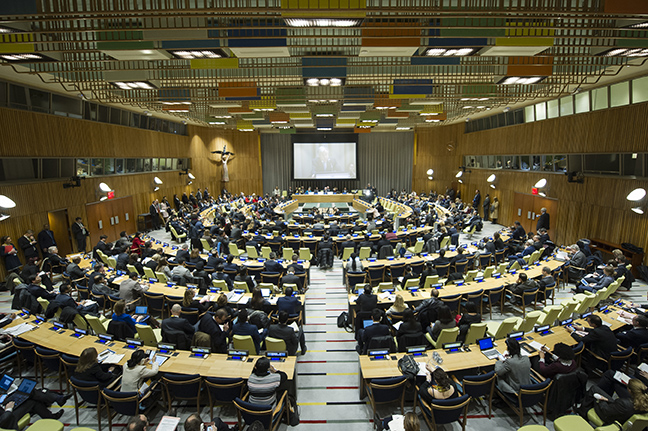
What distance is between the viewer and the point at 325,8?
532 cm

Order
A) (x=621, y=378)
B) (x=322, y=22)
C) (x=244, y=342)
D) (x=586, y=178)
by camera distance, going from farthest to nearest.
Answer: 1. (x=586, y=178)
2. (x=244, y=342)
3. (x=322, y=22)
4. (x=621, y=378)

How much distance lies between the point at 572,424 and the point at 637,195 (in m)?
9.74

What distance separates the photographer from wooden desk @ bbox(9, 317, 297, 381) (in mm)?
5262

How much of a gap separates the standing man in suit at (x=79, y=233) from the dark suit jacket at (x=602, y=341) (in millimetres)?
17406

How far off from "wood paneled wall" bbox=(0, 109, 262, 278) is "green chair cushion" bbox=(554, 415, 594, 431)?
50.9 ft

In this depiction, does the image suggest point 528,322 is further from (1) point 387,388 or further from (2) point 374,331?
(1) point 387,388

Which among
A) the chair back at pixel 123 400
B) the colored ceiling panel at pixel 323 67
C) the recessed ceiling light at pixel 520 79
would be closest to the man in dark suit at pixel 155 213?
the colored ceiling panel at pixel 323 67

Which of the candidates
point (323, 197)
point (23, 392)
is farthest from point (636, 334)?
point (323, 197)

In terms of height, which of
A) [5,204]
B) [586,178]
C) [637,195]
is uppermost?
[586,178]

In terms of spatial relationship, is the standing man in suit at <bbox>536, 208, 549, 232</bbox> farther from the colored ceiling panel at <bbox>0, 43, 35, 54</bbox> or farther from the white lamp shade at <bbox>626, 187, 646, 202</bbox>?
the colored ceiling panel at <bbox>0, 43, 35, 54</bbox>

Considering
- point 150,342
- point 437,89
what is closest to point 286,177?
point 437,89

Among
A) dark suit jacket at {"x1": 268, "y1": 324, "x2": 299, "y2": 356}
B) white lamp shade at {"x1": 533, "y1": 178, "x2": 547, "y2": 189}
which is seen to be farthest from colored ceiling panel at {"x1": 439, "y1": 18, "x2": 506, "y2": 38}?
white lamp shade at {"x1": 533, "y1": 178, "x2": 547, "y2": 189}

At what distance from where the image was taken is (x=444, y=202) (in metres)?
24.2

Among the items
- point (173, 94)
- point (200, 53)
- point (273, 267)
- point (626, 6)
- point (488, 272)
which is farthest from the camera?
point (173, 94)
